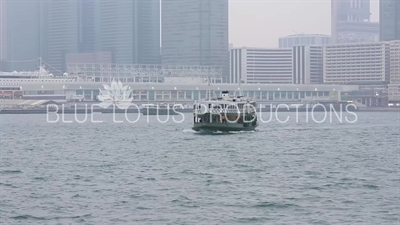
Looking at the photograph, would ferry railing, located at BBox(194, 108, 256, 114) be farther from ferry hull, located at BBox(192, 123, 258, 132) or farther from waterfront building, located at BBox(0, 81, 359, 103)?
waterfront building, located at BBox(0, 81, 359, 103)

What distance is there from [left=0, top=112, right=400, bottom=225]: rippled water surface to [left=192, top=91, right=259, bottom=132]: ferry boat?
28.3ft

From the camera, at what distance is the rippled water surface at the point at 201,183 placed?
2653 centimetres

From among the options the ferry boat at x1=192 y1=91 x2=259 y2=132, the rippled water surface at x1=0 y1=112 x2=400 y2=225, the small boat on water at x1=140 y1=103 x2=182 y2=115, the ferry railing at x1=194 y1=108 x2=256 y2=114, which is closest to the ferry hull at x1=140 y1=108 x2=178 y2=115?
the small boat on water at x1=140 y1=103 x2=182 y2=115

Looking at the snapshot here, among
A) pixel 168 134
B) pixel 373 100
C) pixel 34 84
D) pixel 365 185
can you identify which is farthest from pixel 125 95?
pixel 365 185

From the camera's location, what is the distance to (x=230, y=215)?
26453 mm

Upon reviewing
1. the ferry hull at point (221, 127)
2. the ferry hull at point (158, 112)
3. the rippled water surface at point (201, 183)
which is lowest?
the ferry hull at point (158, 112)

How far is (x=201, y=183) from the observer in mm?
32906

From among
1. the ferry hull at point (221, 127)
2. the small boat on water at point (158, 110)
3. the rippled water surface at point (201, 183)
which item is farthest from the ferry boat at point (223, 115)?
the small boat on water at point (158, 110)

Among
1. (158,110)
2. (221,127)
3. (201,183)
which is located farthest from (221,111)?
(158,110)

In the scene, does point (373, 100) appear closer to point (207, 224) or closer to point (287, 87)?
point (287, 87)

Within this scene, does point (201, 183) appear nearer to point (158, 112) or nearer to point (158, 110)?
point (158, 112)

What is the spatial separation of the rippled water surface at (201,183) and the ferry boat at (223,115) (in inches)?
340

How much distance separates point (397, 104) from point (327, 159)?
445 ft

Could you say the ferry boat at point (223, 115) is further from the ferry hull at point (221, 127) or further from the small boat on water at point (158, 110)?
the small boat on water at point (158, 110)
